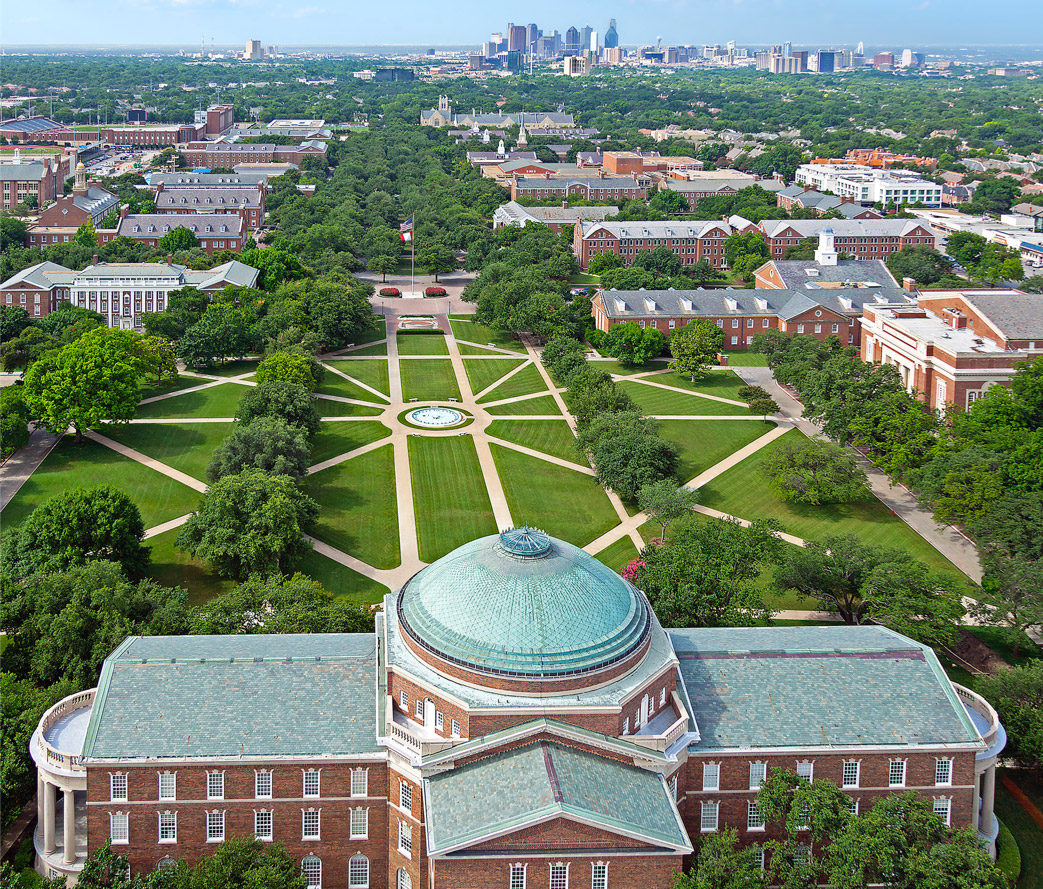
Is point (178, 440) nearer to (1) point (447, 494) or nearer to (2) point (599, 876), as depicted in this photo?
(1) point (447, 494)

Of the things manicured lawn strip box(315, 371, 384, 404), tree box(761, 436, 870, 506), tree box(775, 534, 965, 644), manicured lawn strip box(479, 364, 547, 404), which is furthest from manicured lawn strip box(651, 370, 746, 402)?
tree box(775, 534, 965, 644)

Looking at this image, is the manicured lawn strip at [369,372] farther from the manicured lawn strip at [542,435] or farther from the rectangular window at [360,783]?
the rectangular window at [360,783]

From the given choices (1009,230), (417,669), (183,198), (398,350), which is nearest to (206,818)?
(417,669)

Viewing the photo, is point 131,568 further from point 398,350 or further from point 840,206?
point 840,206

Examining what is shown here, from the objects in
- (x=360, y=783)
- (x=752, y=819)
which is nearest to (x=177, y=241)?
(x=360, y=783)

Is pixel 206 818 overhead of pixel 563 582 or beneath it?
beneath

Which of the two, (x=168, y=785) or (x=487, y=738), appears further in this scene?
(x=168, y=785)

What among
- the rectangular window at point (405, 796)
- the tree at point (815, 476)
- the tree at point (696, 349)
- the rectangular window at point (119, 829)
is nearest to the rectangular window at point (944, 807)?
the rectangular window at point (405, 796)
